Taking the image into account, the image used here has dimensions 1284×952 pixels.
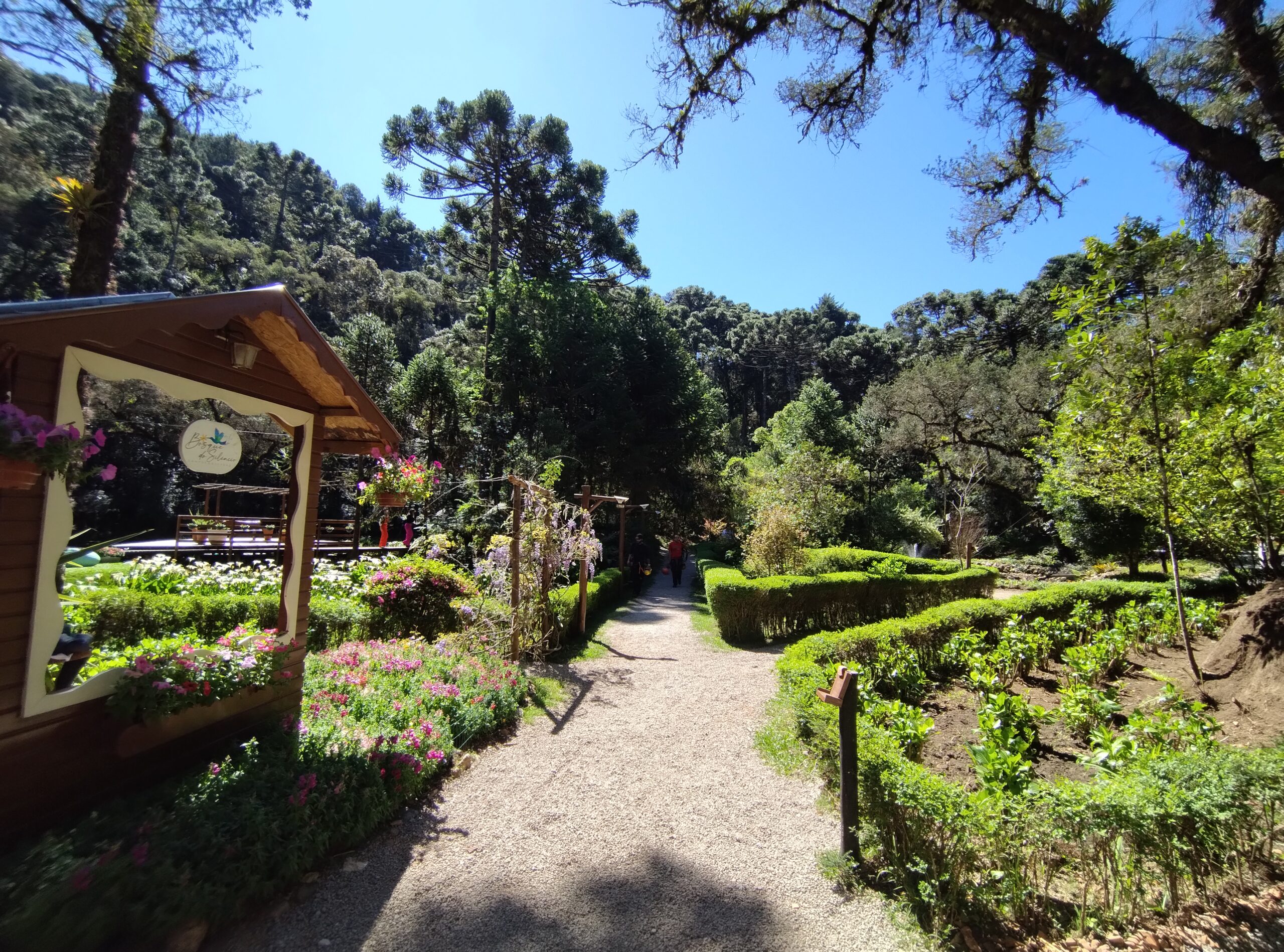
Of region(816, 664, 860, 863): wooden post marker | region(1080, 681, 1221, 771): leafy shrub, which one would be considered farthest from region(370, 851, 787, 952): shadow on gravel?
region(1080, 681, 1221, 771): leafy shrub

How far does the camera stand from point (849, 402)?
42.7m

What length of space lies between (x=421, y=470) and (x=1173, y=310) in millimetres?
9051

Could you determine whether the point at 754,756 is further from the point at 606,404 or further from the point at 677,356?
the point at 677,356

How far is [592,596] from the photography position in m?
11.2

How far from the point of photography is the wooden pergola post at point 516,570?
7.24 m

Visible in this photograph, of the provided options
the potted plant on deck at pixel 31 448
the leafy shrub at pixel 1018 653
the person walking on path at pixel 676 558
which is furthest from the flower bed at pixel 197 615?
the person walking on path at pixel 676 558

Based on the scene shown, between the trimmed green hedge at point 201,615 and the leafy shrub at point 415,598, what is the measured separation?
0.23 metres

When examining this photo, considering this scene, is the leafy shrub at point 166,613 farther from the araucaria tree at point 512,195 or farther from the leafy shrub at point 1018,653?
the araucaria tree at point 512,195

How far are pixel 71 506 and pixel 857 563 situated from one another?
14.3 meters

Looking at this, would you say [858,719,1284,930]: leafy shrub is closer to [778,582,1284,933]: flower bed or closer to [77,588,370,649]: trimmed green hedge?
[778,582,1284,933]: flower bed

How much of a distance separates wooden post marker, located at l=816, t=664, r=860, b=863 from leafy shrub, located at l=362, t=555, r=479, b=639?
226 inches

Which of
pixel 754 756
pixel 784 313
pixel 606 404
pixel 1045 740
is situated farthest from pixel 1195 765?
pixel 784 313

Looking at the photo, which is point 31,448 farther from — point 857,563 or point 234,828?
point 857,563

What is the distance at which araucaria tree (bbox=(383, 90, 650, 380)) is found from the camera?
71.4 ft
